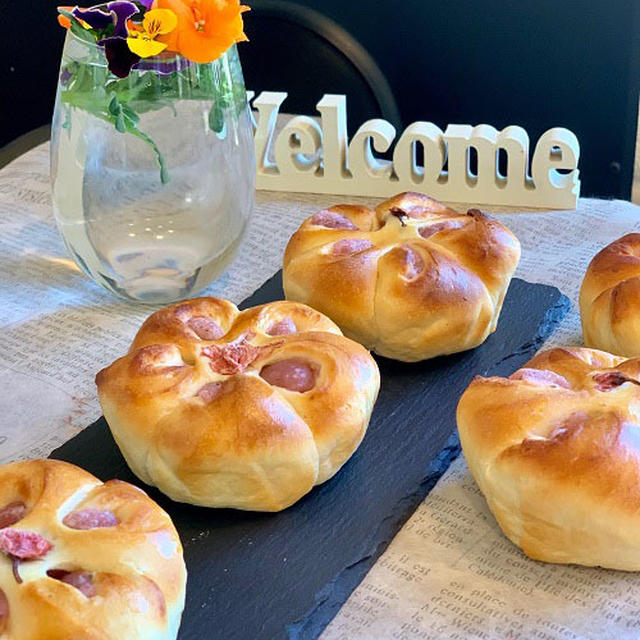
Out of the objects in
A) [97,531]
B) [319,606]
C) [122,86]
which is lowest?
[319,606]

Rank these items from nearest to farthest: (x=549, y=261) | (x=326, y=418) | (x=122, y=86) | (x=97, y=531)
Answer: (x=97, y=531), (x=326, y=418), (x=122, y=86), (x=549, y=261)

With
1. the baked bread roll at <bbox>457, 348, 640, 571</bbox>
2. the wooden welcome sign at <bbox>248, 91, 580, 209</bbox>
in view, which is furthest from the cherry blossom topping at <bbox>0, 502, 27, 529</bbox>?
the wooden welcome sign at <bbox>248, 91, 580, 209</bbox>

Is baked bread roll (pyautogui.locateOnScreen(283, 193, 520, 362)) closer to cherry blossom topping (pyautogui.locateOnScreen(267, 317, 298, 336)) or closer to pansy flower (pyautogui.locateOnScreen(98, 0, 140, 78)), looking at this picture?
cherry blossom topping (pyautogui.locateOnScreen(267, 317, 298, 336))

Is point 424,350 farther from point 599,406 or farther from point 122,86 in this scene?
point 122,86

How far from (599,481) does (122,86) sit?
643 mm

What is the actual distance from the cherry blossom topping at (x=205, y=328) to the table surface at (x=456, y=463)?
0.54ft

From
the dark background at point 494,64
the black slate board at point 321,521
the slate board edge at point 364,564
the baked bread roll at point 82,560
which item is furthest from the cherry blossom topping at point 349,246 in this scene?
the dark background at point 494,64

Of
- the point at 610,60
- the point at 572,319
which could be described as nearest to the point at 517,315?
the point at 572,319

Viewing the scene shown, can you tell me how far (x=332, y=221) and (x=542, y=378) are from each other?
38 centimetres

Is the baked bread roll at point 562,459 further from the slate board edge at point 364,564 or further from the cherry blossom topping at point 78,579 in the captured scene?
the cherry blossom topping at point 78,579

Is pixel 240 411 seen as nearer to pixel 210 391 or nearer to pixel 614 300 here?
pixel 210 391

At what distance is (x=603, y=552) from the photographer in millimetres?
910

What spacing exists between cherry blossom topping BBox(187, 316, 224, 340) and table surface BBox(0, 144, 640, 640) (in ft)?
0.54

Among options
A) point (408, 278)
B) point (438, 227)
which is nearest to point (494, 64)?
point (438, 227)
